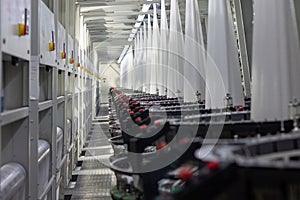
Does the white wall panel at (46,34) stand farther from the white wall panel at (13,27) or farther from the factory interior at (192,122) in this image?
the white wall panel at (13,27)

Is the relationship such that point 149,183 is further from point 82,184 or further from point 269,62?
point 82,184

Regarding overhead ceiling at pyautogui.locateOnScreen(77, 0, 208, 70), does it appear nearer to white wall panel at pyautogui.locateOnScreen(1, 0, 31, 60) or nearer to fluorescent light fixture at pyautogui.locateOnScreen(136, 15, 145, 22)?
fluorescent light fixture at pyautogui.locateOnScreen(136, 15, 145, 22)

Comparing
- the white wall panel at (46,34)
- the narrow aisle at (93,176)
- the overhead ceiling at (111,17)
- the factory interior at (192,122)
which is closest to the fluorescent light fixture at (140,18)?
the overhead ceiling at (111,17)

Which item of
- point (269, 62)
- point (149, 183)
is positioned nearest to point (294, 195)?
point (149, 183)

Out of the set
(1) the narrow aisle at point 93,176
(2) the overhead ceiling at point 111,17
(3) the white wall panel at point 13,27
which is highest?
(2) the overhead ceiling at point 111,17

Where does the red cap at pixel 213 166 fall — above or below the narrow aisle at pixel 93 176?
above

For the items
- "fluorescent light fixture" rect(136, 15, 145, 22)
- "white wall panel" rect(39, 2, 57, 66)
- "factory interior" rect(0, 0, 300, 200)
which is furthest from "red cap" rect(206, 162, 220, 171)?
"fluorescent light fixture" rect(136, 15, 145, 22)

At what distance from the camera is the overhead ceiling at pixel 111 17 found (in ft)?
27.8

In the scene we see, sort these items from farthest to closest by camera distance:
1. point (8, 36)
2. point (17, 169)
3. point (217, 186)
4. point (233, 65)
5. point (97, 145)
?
point (97, 145) → point (233, 65) → point (17, 169) → point (8, 36) → point (217, 186)

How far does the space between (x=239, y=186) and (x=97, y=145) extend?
340 inches

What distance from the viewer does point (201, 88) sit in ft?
13.9

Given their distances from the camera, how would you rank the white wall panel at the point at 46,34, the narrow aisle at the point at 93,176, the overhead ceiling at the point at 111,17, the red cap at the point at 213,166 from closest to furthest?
1. the red cap at the point at 213,166
2. the white wall panel at the point at 46,34
3. the narrow aisle at the point at 93,176
4. the overhead ceiling at the point at 111,17

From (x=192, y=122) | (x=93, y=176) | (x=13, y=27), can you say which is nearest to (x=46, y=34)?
(x=13, y=27)

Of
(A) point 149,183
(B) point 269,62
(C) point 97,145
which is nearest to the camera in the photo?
(A) point 149,183
